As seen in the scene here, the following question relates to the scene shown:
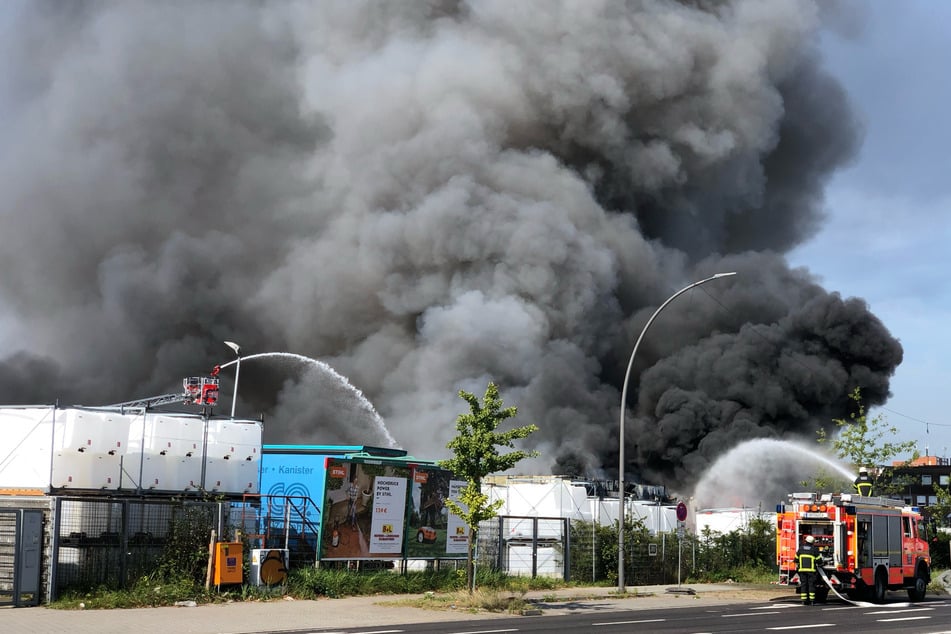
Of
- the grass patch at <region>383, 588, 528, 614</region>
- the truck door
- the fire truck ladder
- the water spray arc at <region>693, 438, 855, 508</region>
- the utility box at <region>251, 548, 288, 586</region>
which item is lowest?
the grass patch at <region>383, 588, 528, 614</region>

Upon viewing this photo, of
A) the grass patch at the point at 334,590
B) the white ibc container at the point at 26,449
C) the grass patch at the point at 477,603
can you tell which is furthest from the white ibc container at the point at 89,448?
the grass patch at the point at 477,603

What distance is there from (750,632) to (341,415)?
1801 inches

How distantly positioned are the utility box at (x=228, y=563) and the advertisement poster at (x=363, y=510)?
2.50 metres

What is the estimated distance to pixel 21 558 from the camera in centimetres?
1816

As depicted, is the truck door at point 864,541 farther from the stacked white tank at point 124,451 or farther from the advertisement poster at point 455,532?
the stacked white tank at point 124,451

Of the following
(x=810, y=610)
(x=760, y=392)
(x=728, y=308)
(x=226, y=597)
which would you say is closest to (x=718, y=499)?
(x=760, y=392)

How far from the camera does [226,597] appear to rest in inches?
800

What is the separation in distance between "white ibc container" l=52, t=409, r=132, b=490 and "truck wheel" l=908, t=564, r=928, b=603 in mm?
18440

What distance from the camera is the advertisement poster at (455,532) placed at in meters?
26.0

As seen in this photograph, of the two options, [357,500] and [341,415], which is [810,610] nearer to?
[357,500]

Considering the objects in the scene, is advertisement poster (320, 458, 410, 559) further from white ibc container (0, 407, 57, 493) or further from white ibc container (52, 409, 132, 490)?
white ibc container (0, 407, 57, 493)

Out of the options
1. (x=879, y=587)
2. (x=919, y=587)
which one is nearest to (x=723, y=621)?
(x=879, y=587)

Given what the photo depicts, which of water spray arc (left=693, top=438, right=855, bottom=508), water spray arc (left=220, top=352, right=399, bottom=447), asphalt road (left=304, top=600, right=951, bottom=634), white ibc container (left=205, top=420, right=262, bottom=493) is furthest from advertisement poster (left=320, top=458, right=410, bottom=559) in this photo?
water spray arc (left=693, top=438, right=855, bottom=508)

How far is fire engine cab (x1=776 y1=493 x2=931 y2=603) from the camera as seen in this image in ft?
75.5
